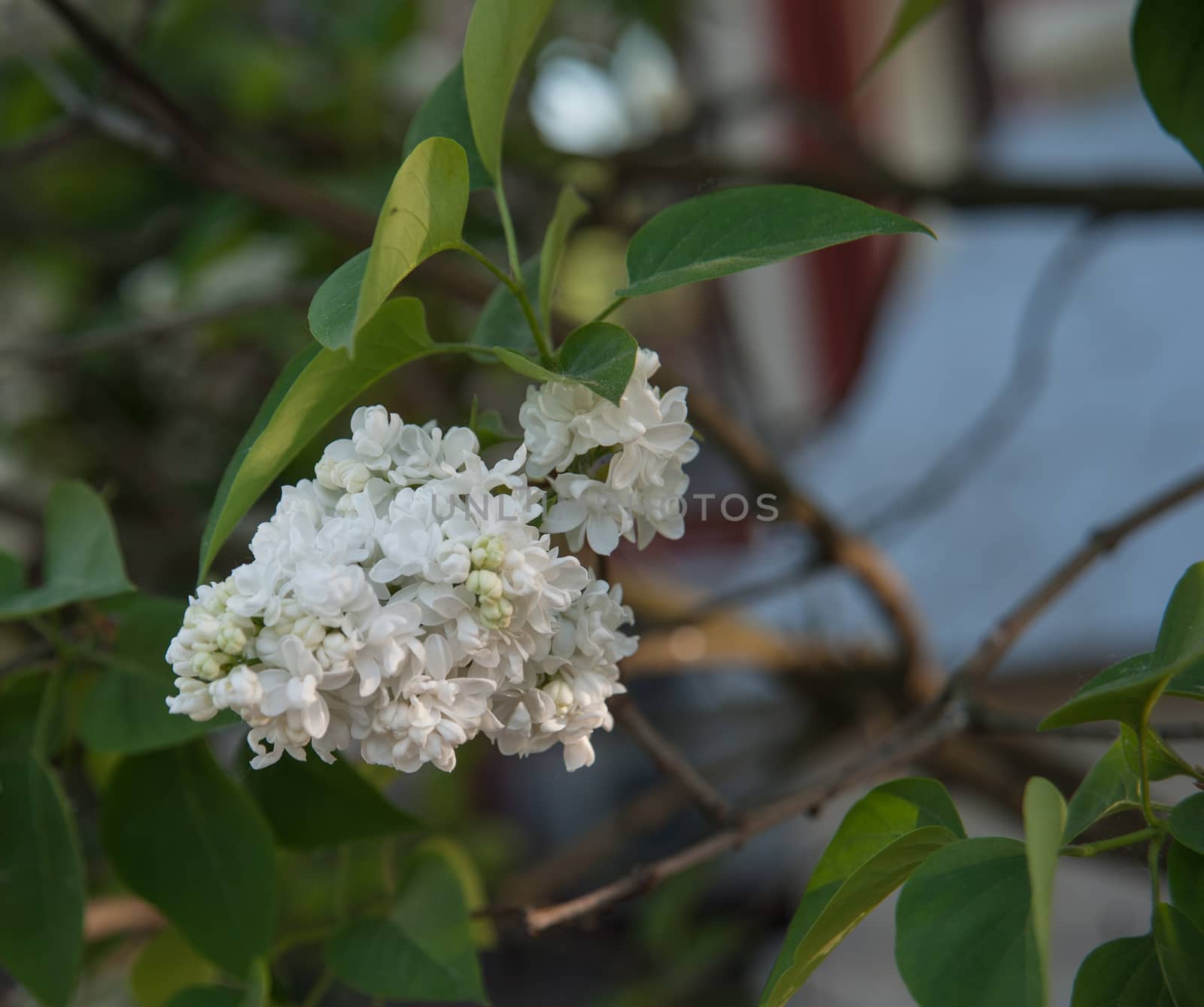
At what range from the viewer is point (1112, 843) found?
31 cm

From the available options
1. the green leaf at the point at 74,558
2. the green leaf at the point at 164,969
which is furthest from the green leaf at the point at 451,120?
the green leaf at the point at 164,969

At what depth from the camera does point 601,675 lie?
0.32 metres

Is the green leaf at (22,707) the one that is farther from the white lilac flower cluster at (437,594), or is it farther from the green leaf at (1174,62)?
the green leaf at (1174,62)

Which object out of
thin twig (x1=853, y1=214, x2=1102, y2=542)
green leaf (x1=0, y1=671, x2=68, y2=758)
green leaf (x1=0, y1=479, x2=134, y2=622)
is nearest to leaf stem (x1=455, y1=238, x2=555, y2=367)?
green leaf (x1=0, y1=479, x2=134, y2=622)

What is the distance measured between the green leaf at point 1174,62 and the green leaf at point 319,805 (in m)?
0.41

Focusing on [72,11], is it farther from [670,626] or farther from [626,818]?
[626,818]

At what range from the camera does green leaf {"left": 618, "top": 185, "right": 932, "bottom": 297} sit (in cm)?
30

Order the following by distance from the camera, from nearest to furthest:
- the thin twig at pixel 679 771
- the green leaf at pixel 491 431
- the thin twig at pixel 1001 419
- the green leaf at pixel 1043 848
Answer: the green leaf at pixel 1043 848 → the green leaf at pixel 491 431 → the thin twig at pixel 679 771 → the thin twig at pixel 1001 419

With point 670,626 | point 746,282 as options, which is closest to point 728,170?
point 670,626

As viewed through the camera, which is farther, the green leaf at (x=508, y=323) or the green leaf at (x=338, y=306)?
the green leaf at (x=508, y=323)

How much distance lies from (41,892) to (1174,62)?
55 centimetres

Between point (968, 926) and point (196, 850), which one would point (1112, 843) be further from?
point (196, 850)

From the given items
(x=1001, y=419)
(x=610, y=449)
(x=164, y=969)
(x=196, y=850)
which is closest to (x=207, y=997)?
(x=196, y=850)

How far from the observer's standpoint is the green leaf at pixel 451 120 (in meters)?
0.40
